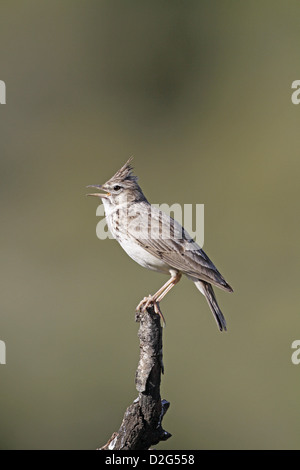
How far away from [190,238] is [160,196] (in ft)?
26.1

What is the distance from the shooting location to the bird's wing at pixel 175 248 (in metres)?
6.85

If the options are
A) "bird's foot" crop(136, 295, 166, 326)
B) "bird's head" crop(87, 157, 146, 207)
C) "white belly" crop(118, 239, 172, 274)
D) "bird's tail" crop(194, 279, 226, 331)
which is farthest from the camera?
"bird's head" crop(87, 157, 146, 207)

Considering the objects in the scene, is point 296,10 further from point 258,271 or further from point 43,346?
point 43,346

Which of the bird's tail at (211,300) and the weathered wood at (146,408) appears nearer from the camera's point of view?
the weathered wood at (146,408)

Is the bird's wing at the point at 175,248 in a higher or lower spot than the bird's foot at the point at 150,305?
higher

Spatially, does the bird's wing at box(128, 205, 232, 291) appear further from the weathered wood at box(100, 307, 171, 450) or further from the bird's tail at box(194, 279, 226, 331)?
the weathered wood at box(100, 307, 171, 450)

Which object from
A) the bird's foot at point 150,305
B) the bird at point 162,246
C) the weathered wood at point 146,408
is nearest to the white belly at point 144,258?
the bird at point 162,246

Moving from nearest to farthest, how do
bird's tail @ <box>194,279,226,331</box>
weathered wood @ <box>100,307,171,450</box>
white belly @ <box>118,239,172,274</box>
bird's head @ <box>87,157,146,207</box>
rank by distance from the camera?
weathered wood @ <box>100,307,171,450</box> < bird's tail @ <box>194,279,226,331</box> < white belly @ <box>118,239,172,274</box> < bird's head @ <box>87,157,146,207</box>

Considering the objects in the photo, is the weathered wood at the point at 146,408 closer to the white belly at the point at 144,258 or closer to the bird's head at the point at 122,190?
the white belly at the point at 144,258

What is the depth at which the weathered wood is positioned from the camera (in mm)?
5793

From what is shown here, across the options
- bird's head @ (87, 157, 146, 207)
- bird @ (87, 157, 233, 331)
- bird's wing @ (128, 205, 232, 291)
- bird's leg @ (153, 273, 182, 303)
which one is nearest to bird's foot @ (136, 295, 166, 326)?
bird @ (87, 157, 233, 331)

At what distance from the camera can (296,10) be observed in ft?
63.1

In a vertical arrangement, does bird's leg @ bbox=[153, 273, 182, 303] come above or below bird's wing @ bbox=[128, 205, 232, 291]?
below

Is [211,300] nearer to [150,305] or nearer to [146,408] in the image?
[150,305]
